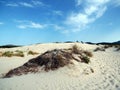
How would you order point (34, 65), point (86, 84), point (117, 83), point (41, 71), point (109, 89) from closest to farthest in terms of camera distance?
point (109, 89)
point (117, 83)
point (86, 84)
point (41, 71)
point (34, 65)

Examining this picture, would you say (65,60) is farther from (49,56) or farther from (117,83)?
(117,83)

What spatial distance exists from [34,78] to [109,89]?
4.63m

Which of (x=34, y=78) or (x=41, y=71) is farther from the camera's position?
(x=41, y=71)

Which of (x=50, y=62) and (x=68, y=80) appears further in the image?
(x=50, y=62)

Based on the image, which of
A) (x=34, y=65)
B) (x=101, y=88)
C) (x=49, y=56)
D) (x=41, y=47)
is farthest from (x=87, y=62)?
(x=41, y=47)

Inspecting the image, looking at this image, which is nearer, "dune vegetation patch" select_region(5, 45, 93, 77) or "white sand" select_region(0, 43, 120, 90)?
"white sand" select_region(0, 43, 120, 90)

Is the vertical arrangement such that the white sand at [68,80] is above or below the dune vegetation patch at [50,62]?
below

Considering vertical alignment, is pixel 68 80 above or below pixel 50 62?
below

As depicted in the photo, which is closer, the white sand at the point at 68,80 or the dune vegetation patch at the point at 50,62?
the white sand at the point at 68,80

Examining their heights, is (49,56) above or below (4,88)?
above

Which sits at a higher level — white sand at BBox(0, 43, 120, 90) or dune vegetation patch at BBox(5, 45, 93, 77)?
dune vegetation patch at BBox(5, 45, 93, 77)

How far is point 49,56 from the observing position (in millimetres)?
14219

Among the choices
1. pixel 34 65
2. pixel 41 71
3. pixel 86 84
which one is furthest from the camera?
pixel 34 65

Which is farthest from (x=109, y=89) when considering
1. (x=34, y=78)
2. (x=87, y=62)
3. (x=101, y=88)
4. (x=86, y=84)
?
(x=87, y=62)
